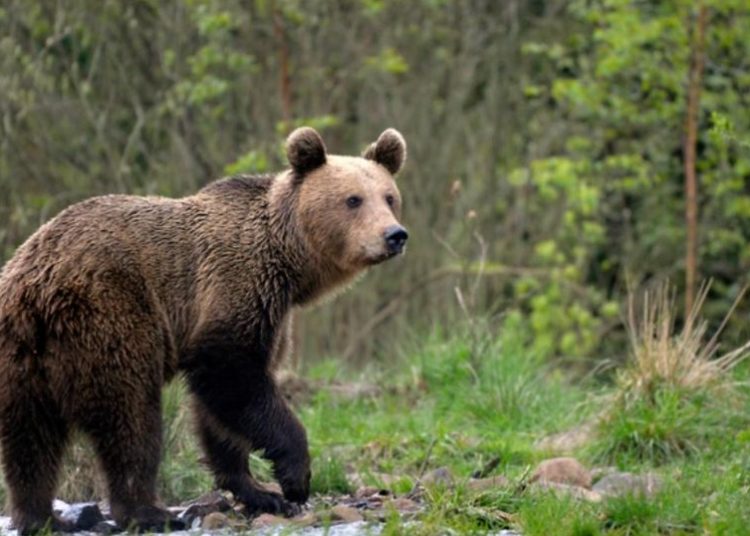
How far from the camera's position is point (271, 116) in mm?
15719

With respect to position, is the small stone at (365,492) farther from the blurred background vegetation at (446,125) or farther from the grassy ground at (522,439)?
the blurred background vegetation at (446,125)

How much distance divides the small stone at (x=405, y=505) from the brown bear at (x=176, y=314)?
0.49m

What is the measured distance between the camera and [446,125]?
669 inches

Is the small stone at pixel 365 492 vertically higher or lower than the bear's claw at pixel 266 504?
lower

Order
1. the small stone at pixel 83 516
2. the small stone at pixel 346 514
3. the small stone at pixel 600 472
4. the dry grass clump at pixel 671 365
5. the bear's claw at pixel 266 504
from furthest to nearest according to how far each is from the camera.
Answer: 1. the dry grass clump at pixel 671 365
2. the small stone at pixel 600 472
3. the bear's claw at pixel 266 504
4. the small stone at pixel 83 516
5. the small stone at pixel 346 514

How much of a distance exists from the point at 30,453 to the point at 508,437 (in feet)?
12.0

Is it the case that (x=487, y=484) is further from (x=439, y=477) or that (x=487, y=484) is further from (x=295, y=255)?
(x=295, y=255)

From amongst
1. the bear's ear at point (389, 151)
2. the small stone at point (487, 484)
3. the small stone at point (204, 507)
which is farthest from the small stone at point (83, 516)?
the bear's ear at point (389, 151)

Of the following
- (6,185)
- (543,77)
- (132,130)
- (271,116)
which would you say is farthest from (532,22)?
(6,185)

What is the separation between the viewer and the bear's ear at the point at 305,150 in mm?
8047

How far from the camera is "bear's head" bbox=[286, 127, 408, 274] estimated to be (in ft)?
26.0

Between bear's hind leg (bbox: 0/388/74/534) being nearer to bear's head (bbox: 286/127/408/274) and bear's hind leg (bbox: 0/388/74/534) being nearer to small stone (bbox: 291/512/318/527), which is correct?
small stone (bbox: 291/512/318/527)


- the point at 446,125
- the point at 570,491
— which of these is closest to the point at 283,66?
the point at 446,125

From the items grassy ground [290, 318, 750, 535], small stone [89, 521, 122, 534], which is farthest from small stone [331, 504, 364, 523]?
small stone [89, 521, 122, 534]
